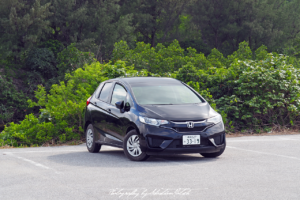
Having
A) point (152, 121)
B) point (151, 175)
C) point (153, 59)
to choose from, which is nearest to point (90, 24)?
point (153, 59)

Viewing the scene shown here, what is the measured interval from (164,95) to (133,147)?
133 centimetres

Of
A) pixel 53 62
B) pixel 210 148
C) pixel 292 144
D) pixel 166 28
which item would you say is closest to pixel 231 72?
pixel 292 144

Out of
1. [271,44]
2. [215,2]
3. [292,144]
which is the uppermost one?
[215,2]

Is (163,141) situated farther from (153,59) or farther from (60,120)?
(153,59)

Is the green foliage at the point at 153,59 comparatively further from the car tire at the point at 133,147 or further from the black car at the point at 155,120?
the car tire at the point at 133,147

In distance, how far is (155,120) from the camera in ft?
28.1

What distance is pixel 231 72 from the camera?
14992 mm

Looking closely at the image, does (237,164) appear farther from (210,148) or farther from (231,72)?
(231,72)

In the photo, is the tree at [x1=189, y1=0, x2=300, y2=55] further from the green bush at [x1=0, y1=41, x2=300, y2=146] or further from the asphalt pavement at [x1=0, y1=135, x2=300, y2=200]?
the asphalt pavement at [x1=0, y1=135, x2=300, y2=200]

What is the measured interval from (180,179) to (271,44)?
4792 cm

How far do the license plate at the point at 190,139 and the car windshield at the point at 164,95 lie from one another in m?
1.03

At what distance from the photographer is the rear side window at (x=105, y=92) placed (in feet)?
33.7

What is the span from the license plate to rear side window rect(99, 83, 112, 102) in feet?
7.79

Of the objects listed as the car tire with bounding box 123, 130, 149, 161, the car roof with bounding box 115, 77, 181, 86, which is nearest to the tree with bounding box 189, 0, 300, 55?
the car roof with bounding box 115, 77, 181, 86
